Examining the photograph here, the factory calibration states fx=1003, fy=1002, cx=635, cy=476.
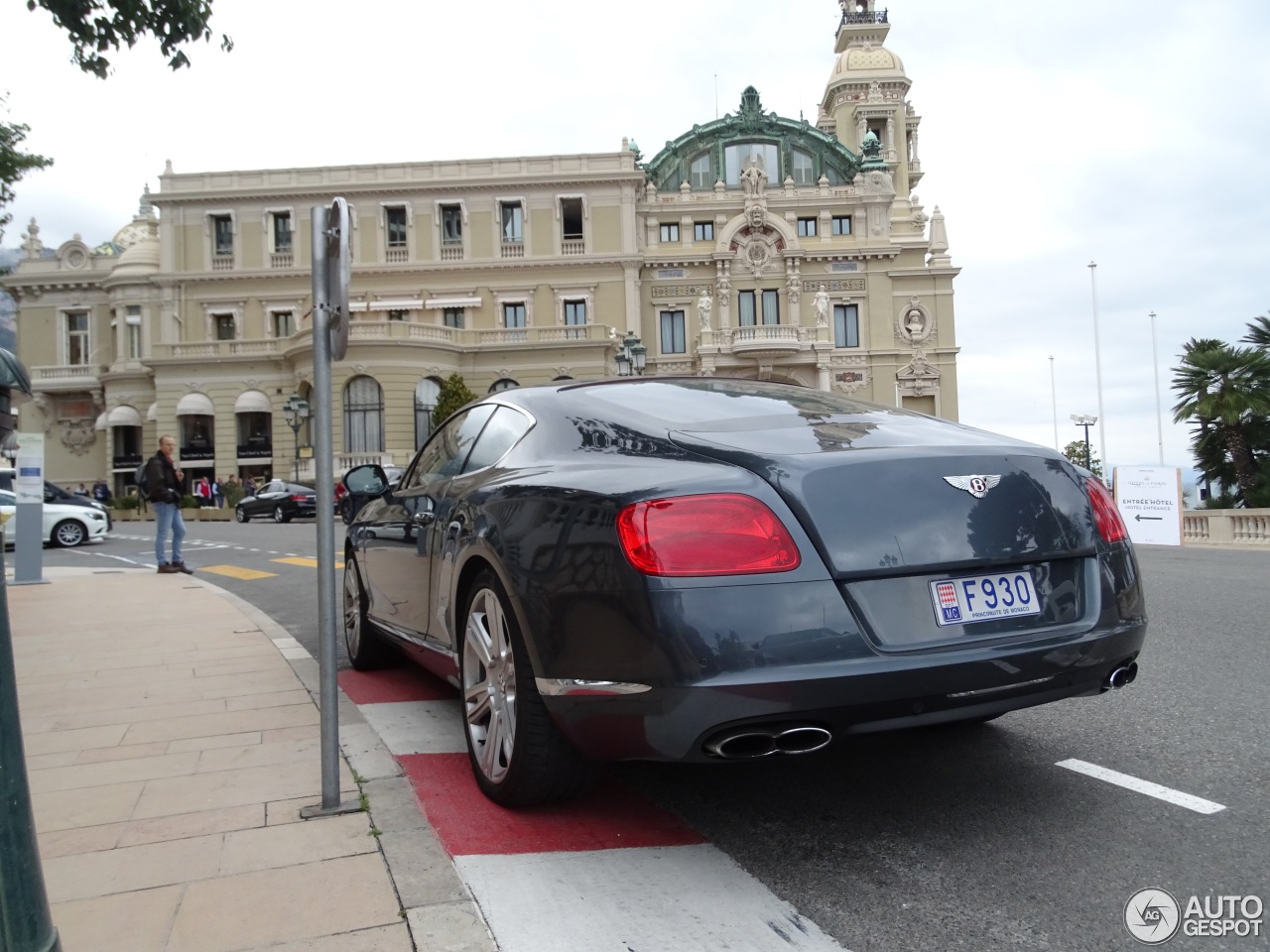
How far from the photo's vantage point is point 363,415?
41.8 metres

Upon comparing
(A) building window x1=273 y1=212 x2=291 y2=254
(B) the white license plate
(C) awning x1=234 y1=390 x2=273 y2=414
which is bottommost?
(B) the white license plate

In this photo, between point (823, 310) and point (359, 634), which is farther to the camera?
point (823, 310)

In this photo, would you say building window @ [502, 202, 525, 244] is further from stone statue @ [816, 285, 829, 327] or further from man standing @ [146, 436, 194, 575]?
man standing @ [146, 436, 194, 575]

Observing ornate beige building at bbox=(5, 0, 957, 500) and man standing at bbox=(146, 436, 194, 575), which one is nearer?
man standing at bbox=(146, 436, 194, 575)

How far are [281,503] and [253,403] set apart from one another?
47.9 ft

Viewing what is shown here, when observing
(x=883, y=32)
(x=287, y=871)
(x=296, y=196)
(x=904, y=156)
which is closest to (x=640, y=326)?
(x=296, y=196)

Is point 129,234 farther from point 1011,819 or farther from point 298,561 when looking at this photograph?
point 1011,819

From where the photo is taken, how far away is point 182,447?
45.7 m

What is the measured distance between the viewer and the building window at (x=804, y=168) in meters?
52.1

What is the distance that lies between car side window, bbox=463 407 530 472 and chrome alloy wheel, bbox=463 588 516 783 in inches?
25.7

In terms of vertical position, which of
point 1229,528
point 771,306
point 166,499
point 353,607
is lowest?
point 1229,528

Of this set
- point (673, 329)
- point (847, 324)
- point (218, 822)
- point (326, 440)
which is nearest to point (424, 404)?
point (673, 329)

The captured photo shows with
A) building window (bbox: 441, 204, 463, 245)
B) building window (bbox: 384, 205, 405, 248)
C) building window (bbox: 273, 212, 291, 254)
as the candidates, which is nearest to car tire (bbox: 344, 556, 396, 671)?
building window (bbox: 441, 204, 463, 245)

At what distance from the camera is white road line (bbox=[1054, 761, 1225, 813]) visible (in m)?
3.14
